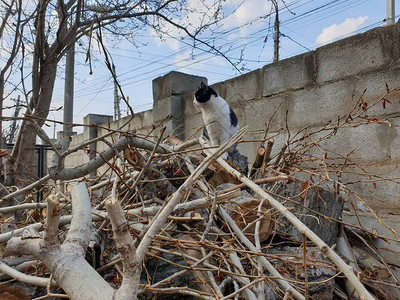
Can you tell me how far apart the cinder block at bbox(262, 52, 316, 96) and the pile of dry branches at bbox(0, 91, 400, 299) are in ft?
1.65

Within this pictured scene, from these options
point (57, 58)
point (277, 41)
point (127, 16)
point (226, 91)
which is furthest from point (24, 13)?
point (277, 41)

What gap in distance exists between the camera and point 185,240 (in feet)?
4.24

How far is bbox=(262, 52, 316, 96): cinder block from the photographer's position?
268 cm

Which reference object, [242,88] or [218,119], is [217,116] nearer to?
[218,119]

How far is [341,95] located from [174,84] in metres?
2.23

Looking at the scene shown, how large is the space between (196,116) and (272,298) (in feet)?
9.22

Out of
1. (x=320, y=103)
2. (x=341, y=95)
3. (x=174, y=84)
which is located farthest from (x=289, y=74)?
(x=174, y=84)

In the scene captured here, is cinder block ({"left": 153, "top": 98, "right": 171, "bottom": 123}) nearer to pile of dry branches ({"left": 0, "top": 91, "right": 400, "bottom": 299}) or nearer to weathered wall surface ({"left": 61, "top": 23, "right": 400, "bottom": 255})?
weathered wall surface ({"left": 61, "top": 23, "right": 400, "bottom": 255})

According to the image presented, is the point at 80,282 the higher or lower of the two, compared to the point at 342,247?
higher

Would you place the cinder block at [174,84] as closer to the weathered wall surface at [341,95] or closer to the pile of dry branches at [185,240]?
the weathered wall surface at [341,95]

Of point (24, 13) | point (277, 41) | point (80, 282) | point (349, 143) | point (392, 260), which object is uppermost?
point (277, 41)

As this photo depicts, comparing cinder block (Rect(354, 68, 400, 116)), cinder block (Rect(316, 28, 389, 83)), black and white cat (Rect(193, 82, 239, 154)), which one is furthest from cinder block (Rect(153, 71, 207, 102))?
cinder block (Rect(354, 68, 400, 116))

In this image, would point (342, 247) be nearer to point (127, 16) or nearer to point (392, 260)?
point (392, 260)

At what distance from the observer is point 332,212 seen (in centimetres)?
199
